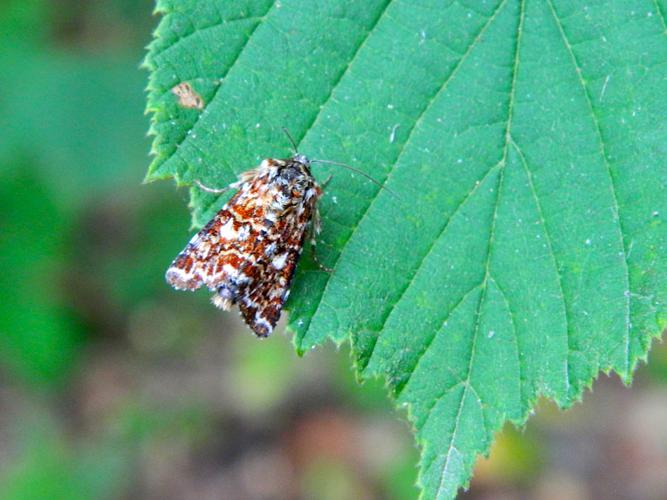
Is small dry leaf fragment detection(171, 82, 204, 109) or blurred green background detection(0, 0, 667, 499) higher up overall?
small dry leaf fragment detection(171, 82, 204, 109)

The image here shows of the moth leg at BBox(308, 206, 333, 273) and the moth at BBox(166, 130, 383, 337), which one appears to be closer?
the moth leg at BBox(308, 206, 333, 273)

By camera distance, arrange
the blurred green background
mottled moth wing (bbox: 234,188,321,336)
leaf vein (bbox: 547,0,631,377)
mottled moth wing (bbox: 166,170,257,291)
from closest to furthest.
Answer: leaf vein (bbox: 547,0,631,377) < mottled moth wing (bbox: 234,188,321,336) < mottled moth wing (bbox: 166,170,257,291) < the blurred green background

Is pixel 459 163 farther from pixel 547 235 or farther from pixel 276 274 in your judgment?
pixel 276 274

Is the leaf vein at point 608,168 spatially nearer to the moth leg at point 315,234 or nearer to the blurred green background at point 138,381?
the moth leg at point 315,234

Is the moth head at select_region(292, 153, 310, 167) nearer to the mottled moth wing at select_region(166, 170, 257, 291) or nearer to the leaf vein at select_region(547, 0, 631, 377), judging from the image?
the mottled moth wing at select_region(166, 170, 257, 291)

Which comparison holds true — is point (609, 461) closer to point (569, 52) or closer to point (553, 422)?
point (553, 422)

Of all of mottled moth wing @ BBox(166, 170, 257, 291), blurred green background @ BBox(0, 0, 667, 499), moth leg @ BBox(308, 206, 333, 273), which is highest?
moth leg @ BBox(308, 206, 333, 273)

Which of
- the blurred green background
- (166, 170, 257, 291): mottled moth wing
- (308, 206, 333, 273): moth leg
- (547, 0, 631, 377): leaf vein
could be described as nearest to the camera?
Result: (547, 0, 631, 377): leaf vein

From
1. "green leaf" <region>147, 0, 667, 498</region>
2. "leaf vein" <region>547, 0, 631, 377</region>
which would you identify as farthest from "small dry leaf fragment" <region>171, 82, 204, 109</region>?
"leaf vein" <region>547, 0, 631, 377</region>

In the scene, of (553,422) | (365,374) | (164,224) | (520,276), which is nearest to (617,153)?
(520,276)
